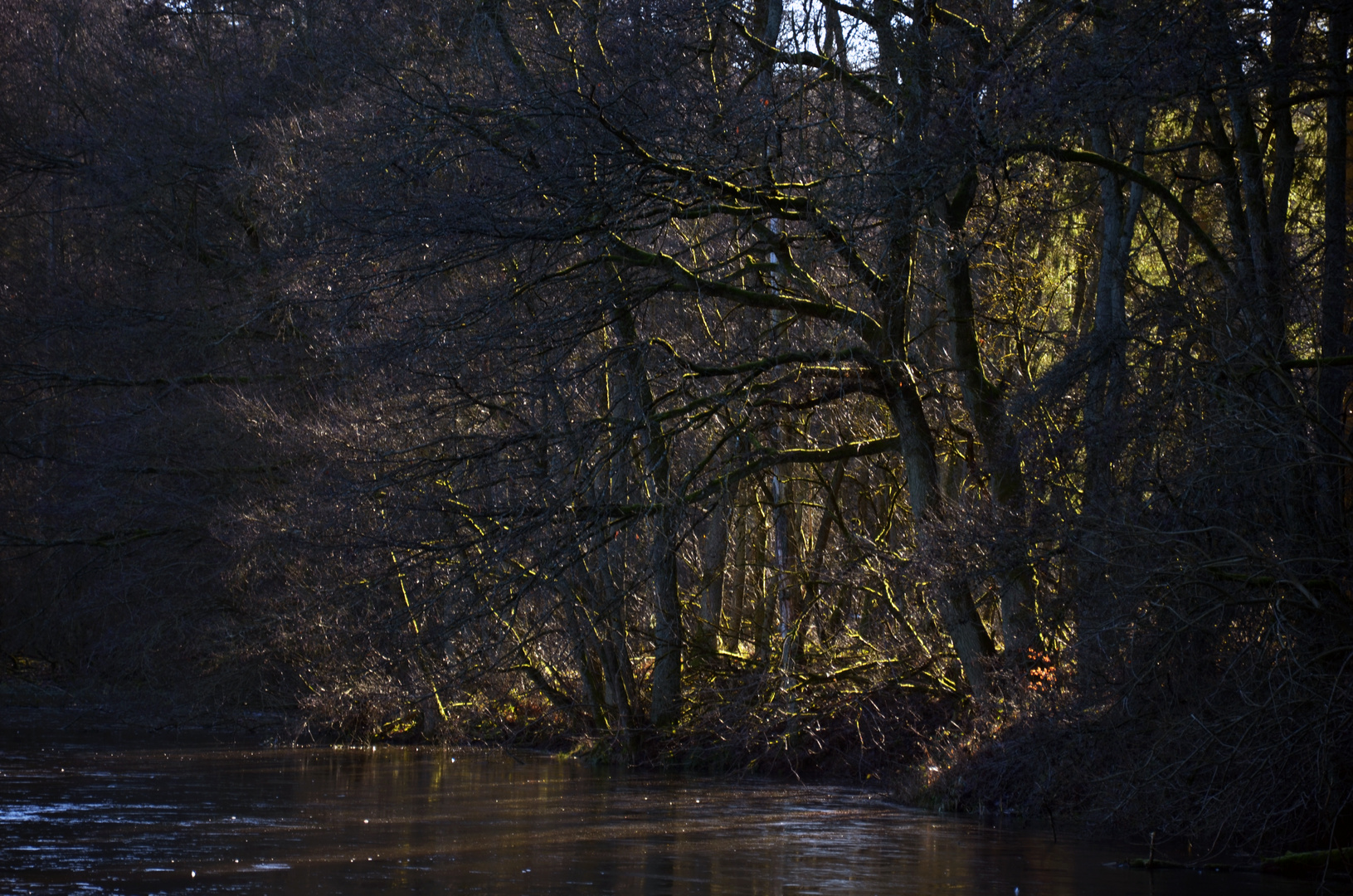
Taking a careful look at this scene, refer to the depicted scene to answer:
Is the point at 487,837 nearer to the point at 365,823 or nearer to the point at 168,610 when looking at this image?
the point at 365,823

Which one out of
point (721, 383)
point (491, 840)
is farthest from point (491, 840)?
point (721, 383)

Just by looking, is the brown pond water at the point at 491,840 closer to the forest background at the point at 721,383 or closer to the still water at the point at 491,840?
the still water at the point at 491,840

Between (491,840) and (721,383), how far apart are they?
22.9 feet

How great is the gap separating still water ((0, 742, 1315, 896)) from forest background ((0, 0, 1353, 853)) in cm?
110

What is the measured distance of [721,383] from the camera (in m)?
18.1

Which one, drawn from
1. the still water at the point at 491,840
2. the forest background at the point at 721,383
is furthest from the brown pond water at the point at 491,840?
the forest background at the point at 721,383

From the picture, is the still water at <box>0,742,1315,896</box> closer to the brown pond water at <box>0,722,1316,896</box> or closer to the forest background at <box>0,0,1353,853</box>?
the brown pond water at <box>0,722,1316,896</box>

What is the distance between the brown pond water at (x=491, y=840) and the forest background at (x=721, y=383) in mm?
1166

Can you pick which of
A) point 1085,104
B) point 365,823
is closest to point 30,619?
point 365,823

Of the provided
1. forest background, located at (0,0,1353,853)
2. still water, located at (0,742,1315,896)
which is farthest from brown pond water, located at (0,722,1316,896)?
forest background, located at (0,0,1353,853)

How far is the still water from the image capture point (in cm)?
1043

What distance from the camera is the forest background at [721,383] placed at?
1158cm

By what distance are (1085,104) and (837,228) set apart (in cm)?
341

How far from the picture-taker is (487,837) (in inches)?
504
